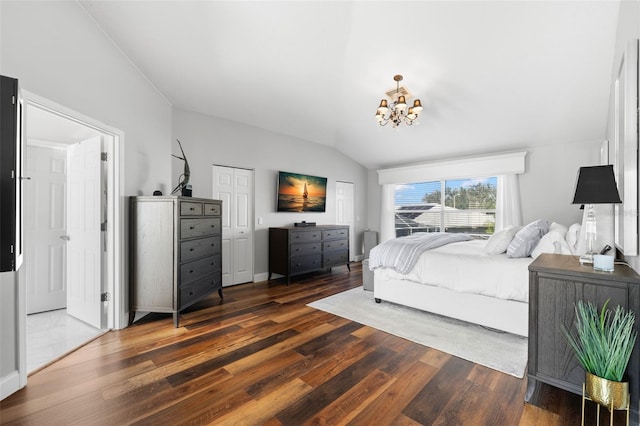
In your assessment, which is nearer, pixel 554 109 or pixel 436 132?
pixel 554 109

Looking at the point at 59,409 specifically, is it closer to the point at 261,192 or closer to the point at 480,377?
the point at 480,377

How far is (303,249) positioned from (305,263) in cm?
25

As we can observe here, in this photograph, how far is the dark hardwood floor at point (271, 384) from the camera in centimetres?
164

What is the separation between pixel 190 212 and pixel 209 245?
0.57 metres

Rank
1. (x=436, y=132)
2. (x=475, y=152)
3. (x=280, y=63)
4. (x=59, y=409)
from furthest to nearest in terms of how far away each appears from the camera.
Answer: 1. (x=475, y=152)
2. (x=436, y=132)
3. (x=280, y=63)
4. (x=59, y=409)

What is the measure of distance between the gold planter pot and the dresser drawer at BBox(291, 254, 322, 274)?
3.76 meters

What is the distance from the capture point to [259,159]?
4926 mm

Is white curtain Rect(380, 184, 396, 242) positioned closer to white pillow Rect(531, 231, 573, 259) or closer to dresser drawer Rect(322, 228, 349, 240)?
dresser drawer Rect(322, 228, 349, 240)

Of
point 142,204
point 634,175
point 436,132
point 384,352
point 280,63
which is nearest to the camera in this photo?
point 634,175

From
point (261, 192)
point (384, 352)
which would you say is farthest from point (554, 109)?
point (261, 192)

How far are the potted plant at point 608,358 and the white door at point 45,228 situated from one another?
4990mm

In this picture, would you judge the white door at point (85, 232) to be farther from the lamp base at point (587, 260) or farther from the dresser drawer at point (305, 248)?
the lamp base at point (587, 260)

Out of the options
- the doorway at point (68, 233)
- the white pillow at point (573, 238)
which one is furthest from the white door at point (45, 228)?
the white pillow at point (573, 238)

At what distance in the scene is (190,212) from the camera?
3.17 m
